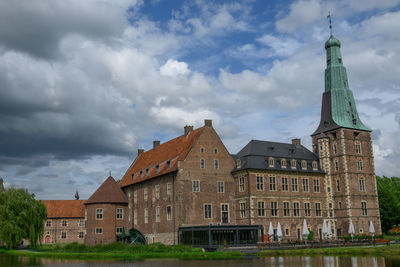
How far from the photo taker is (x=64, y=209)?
7694 centimetres

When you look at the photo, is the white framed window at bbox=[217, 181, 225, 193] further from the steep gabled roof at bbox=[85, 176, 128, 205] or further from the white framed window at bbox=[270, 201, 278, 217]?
the steep gabled roof at bbox=[85, 176, 128, 205]

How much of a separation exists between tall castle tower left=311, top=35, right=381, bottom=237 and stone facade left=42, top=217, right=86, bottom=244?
43016 millimetres

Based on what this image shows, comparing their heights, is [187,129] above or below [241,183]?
above

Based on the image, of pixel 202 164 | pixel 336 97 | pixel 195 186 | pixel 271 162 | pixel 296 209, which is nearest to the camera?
pixel 195 186

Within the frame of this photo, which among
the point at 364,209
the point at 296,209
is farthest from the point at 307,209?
the point at 364,209

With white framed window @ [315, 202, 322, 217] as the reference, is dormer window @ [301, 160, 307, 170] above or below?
above

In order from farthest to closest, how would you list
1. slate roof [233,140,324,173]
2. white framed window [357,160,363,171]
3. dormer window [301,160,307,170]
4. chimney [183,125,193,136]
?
white framed window [357,160,363,171] → chimney [183,125,193,136] → dormer window [301,160,307,170] → slate roof [233,140,324,173]

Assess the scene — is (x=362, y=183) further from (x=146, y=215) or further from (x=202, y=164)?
(x=146, y=215)

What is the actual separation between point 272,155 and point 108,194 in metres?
24.2

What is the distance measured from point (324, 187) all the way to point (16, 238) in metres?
40.6

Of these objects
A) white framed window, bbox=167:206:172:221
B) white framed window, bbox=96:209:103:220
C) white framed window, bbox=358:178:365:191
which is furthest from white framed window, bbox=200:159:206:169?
white framed window, bbox=358:178:365:191

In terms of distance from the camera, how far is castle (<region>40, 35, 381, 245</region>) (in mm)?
51469

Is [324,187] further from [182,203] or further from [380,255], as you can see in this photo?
[380,255]

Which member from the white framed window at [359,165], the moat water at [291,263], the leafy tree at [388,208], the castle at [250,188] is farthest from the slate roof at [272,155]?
the moat water at [291,263]
